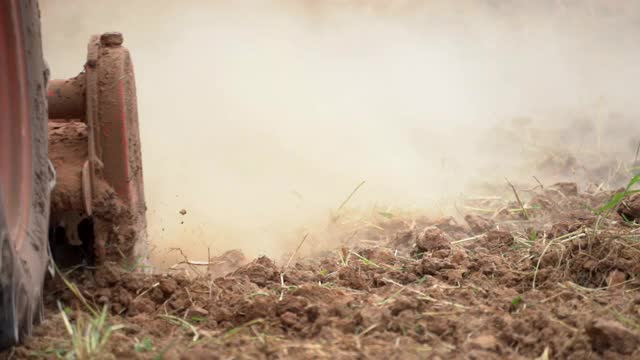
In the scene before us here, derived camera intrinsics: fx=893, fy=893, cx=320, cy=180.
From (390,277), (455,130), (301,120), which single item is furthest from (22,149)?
(455,130)

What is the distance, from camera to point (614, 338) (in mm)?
2066

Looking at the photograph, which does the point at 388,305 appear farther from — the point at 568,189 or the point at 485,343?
the point at 568,189

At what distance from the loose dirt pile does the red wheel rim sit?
31 cm

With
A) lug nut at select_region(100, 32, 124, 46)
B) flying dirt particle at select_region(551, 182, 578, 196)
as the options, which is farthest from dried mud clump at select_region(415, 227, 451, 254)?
flying dirt particle at select_region(551, 182, 578, 196)

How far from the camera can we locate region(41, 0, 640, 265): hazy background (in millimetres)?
4750

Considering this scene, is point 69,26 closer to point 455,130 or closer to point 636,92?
point 455,130

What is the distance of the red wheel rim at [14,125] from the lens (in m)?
2.13

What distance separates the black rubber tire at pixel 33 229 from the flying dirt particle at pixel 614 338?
1.30m

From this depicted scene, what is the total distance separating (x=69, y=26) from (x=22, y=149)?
4730 millimetres

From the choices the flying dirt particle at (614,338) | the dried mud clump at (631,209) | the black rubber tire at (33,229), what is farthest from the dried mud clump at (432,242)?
the black rubber tire at (33,229)

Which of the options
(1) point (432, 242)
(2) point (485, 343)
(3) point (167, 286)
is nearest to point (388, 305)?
(2) point (485, 343)

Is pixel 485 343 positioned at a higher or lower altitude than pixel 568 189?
higher

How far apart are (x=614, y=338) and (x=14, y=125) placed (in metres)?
1.53

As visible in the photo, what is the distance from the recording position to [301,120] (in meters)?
5.95
